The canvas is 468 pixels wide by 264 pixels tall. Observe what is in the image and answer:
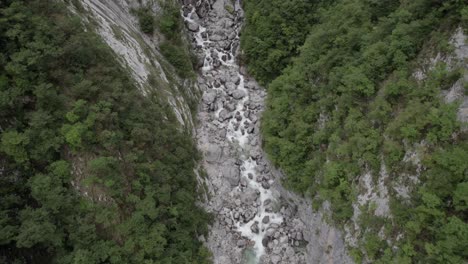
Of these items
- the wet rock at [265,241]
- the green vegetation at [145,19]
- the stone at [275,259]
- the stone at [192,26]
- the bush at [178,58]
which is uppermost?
the green vegetation at [145,19]

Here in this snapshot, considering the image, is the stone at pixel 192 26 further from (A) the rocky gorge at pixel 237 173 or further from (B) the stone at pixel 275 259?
(B) the stone at pixel 275 259

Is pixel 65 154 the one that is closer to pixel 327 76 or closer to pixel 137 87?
pixel 137 87

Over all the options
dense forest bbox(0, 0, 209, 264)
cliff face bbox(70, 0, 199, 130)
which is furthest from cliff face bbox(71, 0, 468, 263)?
dense forest bbox(0, 0, 209, 264)

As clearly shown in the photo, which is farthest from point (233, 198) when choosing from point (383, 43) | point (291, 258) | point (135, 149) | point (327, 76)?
point (383, 43)

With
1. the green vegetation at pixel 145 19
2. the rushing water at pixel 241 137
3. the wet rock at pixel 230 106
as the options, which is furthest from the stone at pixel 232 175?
the green vegetation at pixel 145 19

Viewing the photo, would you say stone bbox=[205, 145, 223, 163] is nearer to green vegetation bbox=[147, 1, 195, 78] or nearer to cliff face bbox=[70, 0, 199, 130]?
cliff face bbox=[70, 0, 199, 130]

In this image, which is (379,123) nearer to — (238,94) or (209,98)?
(238,94)
